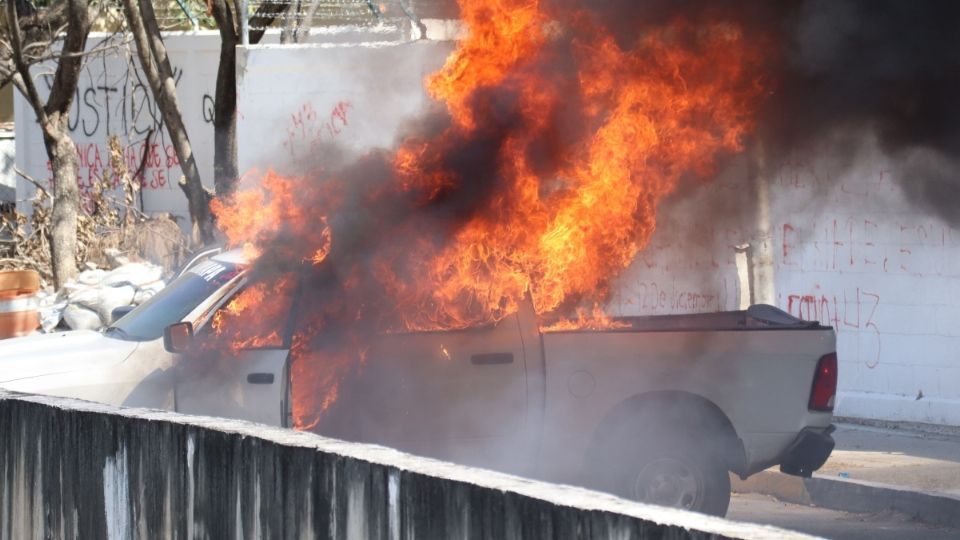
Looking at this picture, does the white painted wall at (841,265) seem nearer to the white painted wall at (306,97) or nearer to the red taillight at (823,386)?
the white painted wall at (306,97)

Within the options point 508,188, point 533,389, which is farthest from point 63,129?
point 533,389

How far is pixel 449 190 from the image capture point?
7.68 m

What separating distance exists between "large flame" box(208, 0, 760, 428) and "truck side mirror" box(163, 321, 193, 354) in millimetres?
359

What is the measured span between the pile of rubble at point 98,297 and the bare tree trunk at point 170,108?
2.71 feet

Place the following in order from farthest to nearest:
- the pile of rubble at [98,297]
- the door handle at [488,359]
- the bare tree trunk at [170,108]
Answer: the bare tree trunk at [170,108], the pile of rubble at [98,297], the door handle at [488,359]

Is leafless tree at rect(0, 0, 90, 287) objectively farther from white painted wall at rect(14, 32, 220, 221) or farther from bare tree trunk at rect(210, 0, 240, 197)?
bare tree trunk at rect(210, 0, 240, 197)

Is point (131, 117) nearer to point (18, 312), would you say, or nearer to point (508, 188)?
point (18, 312)

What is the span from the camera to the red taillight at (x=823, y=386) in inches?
296

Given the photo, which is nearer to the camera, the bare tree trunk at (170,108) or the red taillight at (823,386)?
the red taillight at (823,386)

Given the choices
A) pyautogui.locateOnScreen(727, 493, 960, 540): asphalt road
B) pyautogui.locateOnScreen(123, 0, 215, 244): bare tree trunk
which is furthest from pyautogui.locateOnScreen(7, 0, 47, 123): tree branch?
pyautogui.locateOnScreen(727, 493, 960, 540): asphalt road

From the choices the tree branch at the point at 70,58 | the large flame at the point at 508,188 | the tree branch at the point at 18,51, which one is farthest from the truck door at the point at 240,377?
the tree branch at the point at 70,58

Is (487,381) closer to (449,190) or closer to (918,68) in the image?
(449,190)

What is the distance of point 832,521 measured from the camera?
28.0ft

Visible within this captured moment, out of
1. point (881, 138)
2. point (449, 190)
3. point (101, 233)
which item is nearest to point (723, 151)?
point (881, 138)
